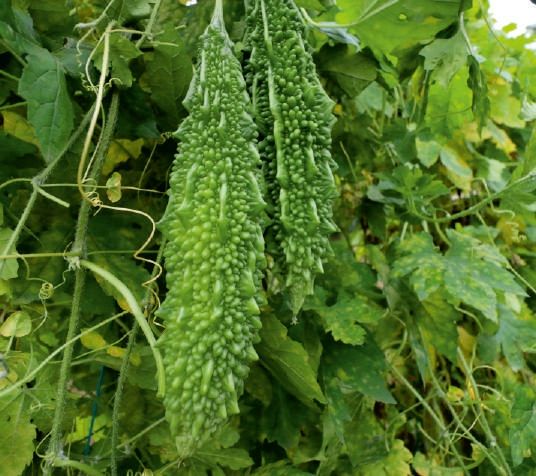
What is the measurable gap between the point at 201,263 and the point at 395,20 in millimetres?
612

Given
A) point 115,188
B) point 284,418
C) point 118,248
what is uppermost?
point 115,188

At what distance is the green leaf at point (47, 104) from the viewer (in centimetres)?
87

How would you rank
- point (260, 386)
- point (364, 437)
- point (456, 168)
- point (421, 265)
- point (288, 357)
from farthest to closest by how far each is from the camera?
point (456, 168), point (364, 437), point (421, 265), point (260, 386), point (288, 357)

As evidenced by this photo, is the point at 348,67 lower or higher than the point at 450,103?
higher

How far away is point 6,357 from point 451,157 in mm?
1359

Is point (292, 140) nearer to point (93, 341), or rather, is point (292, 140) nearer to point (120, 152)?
point (120, 152)

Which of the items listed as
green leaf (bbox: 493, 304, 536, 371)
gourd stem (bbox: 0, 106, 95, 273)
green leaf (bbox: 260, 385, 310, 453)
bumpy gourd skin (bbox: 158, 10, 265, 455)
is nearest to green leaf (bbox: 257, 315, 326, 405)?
green leaf (bbox: 260, 385, 310, 453)

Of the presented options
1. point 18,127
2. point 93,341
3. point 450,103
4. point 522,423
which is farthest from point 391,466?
point 18,127

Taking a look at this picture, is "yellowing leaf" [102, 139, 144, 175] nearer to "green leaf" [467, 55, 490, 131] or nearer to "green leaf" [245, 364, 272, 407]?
"green leaf" [245, 364, 272, 407]

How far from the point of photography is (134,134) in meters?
1.06

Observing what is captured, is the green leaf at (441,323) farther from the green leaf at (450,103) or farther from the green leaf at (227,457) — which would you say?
the green leaf at (227,457)

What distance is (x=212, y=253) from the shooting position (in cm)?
73

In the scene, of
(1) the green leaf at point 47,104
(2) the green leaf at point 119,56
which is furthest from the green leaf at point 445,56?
(1) the green leaf at point 47,104

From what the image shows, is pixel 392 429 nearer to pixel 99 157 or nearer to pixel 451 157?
pixel 451 157
